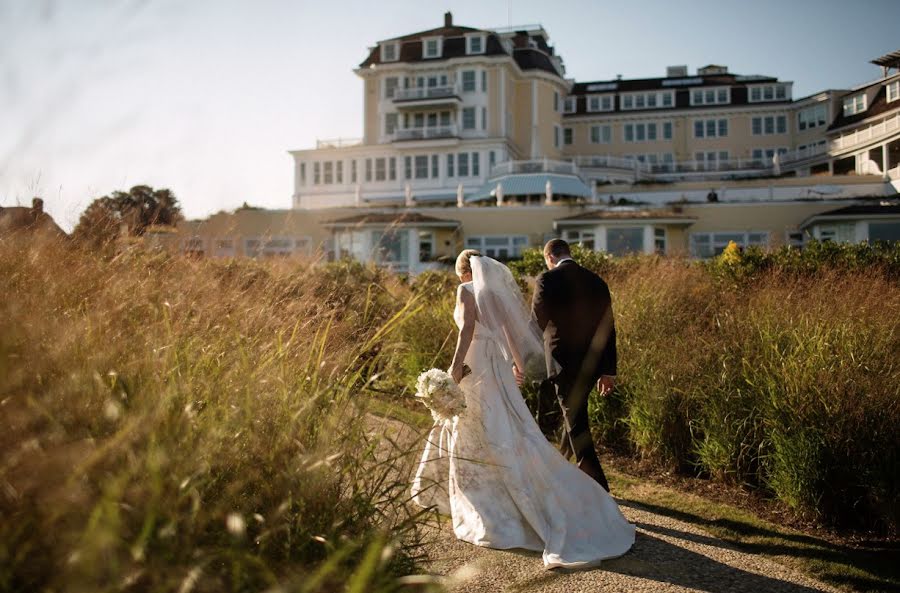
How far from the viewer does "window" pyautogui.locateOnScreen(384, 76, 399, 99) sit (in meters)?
49.1

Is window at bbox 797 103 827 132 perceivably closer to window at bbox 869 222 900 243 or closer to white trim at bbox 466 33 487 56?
window at bbox 869 222 900 243

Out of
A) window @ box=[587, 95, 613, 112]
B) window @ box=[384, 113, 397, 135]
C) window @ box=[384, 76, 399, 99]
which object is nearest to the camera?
window @ box=[384, 113, 397, 135]

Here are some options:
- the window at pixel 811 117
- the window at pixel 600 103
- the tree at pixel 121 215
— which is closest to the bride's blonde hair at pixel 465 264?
the tree at pixel 121 215

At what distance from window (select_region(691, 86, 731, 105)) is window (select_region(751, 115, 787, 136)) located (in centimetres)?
265

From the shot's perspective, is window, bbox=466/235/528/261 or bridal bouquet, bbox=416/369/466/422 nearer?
bridal bouquet, bbox=416/369/466/422

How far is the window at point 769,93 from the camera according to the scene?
55.3 meters

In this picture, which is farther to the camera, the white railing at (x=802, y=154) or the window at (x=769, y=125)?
the window at (x=769, y=125)

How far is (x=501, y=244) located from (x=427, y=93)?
1618cm

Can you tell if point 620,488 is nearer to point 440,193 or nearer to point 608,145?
point 440,193

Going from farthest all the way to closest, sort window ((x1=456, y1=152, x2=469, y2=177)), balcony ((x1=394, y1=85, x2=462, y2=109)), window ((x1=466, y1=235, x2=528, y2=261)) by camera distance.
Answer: window ((x1=456, y1=152, x2=469, y2=177)), balcony ((x1=394, y1=85, x2=462, y2=109)), window ((x1=466, y1=235, x2=528, y2=261))

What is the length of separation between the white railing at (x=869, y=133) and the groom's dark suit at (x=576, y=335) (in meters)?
43.6

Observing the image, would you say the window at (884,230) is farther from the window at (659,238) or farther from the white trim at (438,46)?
the white trim at (438,46)

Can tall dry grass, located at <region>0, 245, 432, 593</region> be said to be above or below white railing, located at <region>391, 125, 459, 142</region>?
below

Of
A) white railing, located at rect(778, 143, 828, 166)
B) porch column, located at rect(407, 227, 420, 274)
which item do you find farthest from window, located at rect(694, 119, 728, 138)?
porch column, located at rect(407, 227, 420, 274)
